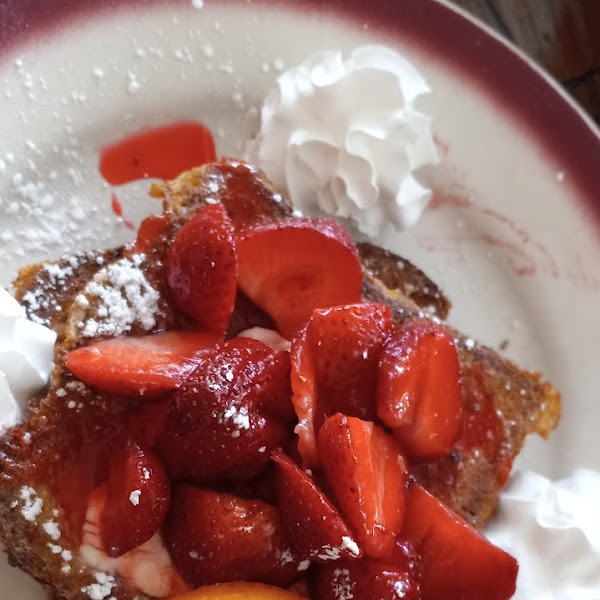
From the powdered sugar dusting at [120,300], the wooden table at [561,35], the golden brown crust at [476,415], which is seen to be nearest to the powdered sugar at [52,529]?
the powdered sugar dusting at [120,300]

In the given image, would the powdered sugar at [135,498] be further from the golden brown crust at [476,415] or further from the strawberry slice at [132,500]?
the golden brown crust at [476,415]

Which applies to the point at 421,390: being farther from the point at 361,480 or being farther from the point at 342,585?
the point at 342,585

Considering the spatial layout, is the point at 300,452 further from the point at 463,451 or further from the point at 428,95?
the point at 428,95

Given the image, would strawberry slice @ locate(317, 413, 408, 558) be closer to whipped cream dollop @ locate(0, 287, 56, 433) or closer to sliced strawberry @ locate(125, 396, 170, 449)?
sliced strawberry @ locate(125, 396, 170, 449)

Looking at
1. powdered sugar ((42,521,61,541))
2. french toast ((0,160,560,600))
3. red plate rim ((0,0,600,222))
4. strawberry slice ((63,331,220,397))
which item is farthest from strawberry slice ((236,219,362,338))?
red plate rim ((0,0,600,222))

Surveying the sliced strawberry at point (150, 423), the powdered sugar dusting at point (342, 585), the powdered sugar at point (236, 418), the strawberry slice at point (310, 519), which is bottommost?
the powdered sugar dusting at point (342, 585)

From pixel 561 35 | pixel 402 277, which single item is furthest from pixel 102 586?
pixel 561 35
